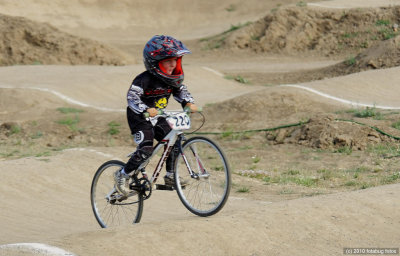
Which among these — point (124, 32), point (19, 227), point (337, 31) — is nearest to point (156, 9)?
point (124, 32)

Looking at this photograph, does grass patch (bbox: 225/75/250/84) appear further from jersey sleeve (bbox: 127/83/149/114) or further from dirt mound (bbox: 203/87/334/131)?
jersey sleeve (bbox: 127/83/149/114)

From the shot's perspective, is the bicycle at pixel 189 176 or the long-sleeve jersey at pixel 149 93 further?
the long-sleeve jersey at pixel 149 93

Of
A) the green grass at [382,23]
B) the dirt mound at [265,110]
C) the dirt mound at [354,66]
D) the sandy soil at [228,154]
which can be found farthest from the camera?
the green grass at [382,23]

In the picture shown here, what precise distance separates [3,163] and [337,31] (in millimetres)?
21786

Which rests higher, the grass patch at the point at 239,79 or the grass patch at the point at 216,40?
the grass patch at the point at 216,40

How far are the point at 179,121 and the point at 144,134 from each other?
1.41 ft

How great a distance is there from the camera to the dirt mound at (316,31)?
95.7 ft

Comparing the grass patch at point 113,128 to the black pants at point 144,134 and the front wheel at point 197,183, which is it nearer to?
the black pants at point 144,134

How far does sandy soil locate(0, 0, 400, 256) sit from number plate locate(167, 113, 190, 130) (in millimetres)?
856

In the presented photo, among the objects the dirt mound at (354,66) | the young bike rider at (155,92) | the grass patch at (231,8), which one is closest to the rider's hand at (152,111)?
the young bike rider at (155,92)

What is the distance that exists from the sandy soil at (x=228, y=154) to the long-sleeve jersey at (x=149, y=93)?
1.14 metres

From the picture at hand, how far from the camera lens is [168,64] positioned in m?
6.75

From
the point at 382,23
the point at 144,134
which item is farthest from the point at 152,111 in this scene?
→ the point at 382,23

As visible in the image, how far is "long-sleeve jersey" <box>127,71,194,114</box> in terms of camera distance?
6.70 metres
